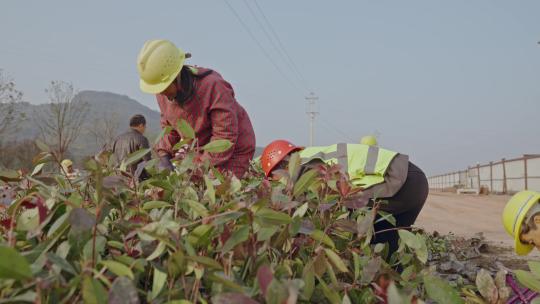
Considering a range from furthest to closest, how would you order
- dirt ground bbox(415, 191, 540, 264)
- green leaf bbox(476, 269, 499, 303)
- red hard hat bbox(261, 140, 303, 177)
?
1. dirt ground bbox(415, 191, 540, 264)
2. red hard hat bbox(261, 140, 303, 177)
3. green leaf bbox(476, 269, 499, 303)

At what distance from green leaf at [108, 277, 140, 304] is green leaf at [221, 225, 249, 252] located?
25cm

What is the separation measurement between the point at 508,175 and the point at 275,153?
100 ft

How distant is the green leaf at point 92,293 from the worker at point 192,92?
2.60 meters

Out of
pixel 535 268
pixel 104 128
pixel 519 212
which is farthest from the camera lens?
pixel 104 128

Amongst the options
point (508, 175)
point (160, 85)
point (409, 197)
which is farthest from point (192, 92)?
point (508, 175)

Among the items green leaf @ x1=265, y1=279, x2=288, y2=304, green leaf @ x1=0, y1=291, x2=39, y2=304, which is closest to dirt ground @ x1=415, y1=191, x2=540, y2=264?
green leaf @ x1=265, y1=279, x2=288, y2=304

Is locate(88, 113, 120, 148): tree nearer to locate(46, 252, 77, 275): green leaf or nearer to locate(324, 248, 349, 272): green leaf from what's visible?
locate(324, 248, 349, 272): green leaf

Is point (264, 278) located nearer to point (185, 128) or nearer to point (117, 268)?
point (117, 268)

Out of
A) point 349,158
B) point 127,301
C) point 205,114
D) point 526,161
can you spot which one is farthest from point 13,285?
point 526,161

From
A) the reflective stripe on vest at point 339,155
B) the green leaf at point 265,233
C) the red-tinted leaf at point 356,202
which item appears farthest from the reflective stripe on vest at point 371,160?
the green leaf at point 265,233

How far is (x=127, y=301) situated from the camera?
0.83 m

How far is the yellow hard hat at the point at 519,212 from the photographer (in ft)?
10.2

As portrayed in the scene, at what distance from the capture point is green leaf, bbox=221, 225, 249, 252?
1056 millimetres

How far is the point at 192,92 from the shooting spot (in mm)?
3648
